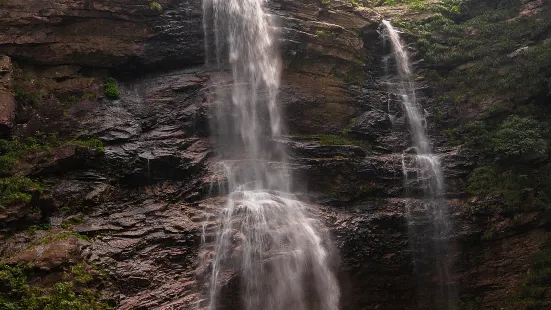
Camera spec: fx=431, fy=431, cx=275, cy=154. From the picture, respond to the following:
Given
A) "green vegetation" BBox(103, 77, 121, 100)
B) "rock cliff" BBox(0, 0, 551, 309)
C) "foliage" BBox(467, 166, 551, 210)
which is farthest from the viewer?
"green vegetation" BBox(103, 77, 121, 100)

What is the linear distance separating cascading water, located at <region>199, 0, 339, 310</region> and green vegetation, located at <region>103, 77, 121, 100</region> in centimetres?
361

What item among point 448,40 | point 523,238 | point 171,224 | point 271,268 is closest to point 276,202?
point 271,268

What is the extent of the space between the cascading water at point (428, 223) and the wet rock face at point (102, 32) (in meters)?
9.00

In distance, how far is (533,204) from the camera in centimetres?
1370

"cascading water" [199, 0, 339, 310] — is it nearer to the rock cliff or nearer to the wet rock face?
the rock cliff

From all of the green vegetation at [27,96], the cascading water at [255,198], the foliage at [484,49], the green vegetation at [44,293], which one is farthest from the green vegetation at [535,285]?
the green vegetation at [27,96]

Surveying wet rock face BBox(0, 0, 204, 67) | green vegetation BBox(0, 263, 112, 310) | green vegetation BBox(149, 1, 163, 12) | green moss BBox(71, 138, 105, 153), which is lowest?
green vegetation BBox(0, 263, 112, 310)

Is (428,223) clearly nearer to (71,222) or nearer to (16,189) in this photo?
(71,222)

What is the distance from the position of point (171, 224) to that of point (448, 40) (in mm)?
14227

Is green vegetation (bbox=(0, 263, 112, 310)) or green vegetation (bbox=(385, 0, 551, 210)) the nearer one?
green vegetation (bbox=(0, 263, 112, 310))

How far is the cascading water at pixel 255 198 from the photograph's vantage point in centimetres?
1164

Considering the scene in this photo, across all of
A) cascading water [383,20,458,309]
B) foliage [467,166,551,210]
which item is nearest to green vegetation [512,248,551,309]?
foliage [467,166,551,210]

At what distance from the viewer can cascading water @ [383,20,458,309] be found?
13305mm

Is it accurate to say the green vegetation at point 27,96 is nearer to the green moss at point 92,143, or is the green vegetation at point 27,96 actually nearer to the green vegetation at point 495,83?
the green moss at point 92,143
